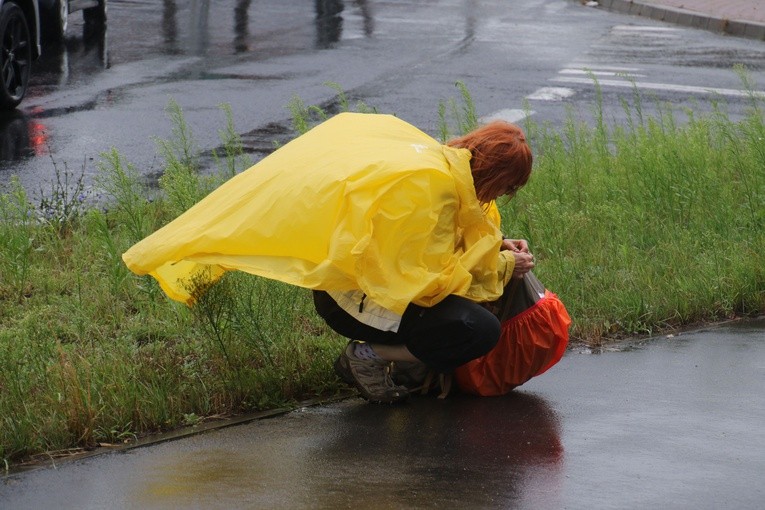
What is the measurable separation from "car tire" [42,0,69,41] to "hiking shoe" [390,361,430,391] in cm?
913

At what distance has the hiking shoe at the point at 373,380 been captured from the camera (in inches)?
173

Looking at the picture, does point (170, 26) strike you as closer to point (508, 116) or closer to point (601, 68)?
point (601, 68)

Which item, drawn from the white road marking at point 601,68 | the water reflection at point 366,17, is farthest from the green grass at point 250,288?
the water reflection at point 366,17

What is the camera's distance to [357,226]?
4.00 metres

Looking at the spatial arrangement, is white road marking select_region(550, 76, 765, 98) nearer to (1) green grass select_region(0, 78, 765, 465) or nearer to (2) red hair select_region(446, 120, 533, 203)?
(1) green grass select_region(0, 78, 765, 465)

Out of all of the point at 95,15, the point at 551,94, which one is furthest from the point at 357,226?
the point at 95,15

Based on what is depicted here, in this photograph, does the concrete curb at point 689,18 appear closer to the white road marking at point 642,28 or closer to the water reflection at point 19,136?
the white road marking at point 642,28

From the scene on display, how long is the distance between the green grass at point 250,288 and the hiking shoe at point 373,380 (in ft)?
0.67

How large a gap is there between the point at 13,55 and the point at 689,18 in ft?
37.7

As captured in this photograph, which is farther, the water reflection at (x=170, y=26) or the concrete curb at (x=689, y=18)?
the concrete curb at (x=689, y=18)

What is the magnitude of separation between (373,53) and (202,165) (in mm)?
6038

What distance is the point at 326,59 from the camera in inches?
526

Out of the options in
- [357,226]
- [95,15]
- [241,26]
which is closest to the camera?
[357,226]

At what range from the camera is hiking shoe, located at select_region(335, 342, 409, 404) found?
14.4 ft
